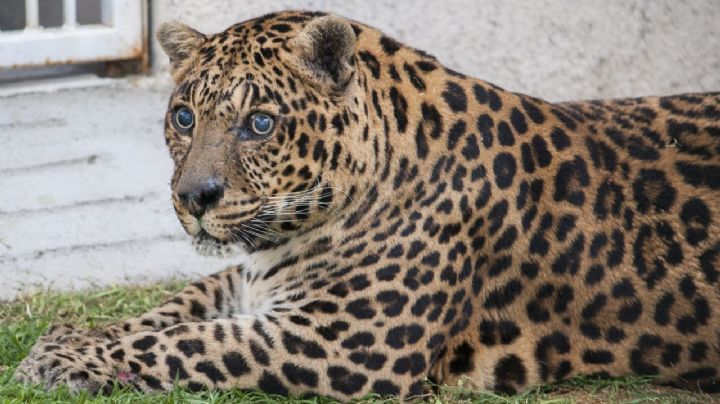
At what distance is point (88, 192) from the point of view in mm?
10203

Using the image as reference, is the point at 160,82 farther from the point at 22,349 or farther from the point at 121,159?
the point at 22,349

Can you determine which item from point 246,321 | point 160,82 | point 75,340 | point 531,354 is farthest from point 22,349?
point 531,354

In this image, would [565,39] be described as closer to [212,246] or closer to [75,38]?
[75,38]

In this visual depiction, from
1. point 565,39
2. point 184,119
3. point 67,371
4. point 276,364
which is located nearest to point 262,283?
point 276,364

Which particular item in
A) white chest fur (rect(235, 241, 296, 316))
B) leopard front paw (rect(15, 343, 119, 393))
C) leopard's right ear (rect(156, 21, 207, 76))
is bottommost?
leopard front paw (rect(15, 343, 119, 393))

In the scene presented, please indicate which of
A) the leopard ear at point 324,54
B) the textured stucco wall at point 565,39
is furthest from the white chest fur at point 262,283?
the textured stucco wall at point 565,39

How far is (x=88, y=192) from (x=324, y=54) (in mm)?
3222

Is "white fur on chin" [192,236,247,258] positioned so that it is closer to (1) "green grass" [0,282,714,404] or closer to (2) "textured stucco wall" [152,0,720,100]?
(1) "green grass" [0,282,714,404]

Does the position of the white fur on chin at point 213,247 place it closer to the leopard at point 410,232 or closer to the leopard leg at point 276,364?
the leopard at point 410,232

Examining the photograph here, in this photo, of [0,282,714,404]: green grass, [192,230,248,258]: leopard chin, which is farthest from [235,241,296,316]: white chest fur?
[0,282,714,404]: green grass

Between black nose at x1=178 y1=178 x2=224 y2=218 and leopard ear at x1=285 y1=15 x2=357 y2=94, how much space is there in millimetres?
779

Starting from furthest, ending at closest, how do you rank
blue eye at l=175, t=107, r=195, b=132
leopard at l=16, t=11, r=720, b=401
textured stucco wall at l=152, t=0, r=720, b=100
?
textured stucco wall at l=152, t=0, r=720, b=100
blue eye at l=175, t=107, r=195, b=132
leopard at l=16, t=11, r=720, b=401

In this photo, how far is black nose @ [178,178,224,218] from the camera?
7473mm

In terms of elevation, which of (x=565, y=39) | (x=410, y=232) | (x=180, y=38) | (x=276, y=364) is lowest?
(x=276, y=364)
